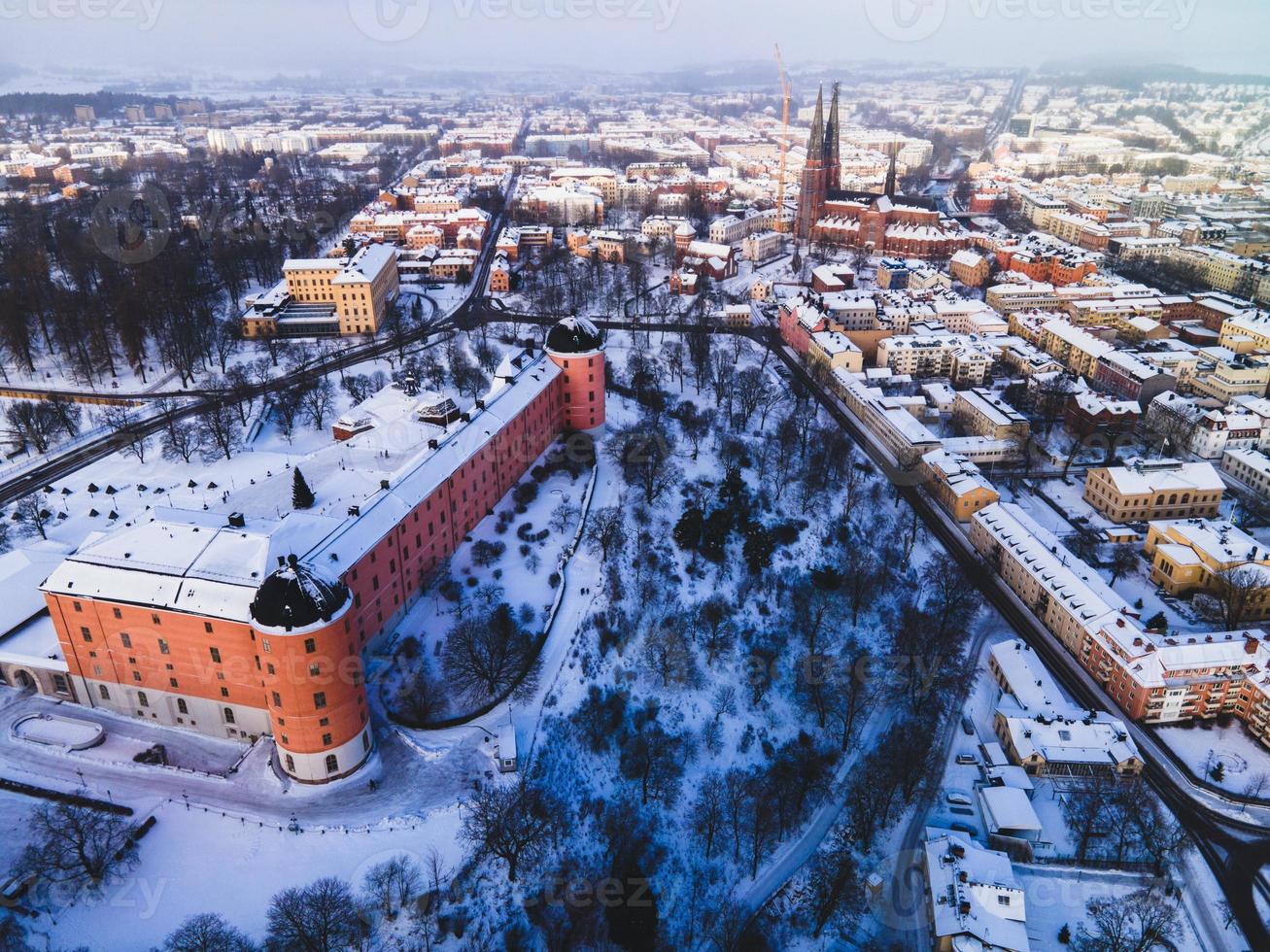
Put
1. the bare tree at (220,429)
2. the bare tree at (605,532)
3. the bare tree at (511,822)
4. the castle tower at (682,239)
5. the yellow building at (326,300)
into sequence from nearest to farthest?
the bare tree at (511,822) < the bare tree at (605,532) < the bare tree at (220,429) < the yellow building at (326,300) < the castle tower at (682,239)

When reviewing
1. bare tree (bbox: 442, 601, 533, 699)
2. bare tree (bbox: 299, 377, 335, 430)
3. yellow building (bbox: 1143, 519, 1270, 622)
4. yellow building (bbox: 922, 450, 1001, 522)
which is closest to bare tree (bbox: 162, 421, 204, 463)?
bare tree (bbox: 299, 377, 335, 430)

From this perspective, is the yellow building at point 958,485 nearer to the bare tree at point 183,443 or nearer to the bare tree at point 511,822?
the bare tree at point 511,822

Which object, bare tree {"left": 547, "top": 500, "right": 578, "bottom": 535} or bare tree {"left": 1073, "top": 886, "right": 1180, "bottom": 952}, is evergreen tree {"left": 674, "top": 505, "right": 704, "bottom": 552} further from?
bare tree {"left": 1073, "top": 886, "right": 1180, "bottom": 952}

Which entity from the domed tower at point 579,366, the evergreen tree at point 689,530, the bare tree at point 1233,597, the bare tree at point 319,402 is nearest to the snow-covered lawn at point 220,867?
the evergreen tree at point 689,530

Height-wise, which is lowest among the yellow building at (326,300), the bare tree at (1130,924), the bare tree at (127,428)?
the bare tree at (1130,924)

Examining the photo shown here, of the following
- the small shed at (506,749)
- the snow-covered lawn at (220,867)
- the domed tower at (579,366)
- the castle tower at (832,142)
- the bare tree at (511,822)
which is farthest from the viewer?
the castle tower at (832,142)

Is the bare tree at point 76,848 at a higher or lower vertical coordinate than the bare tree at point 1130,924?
higher

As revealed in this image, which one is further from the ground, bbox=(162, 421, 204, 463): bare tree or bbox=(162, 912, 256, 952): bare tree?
bbox=(162, 421, 204, 463): bare tree
